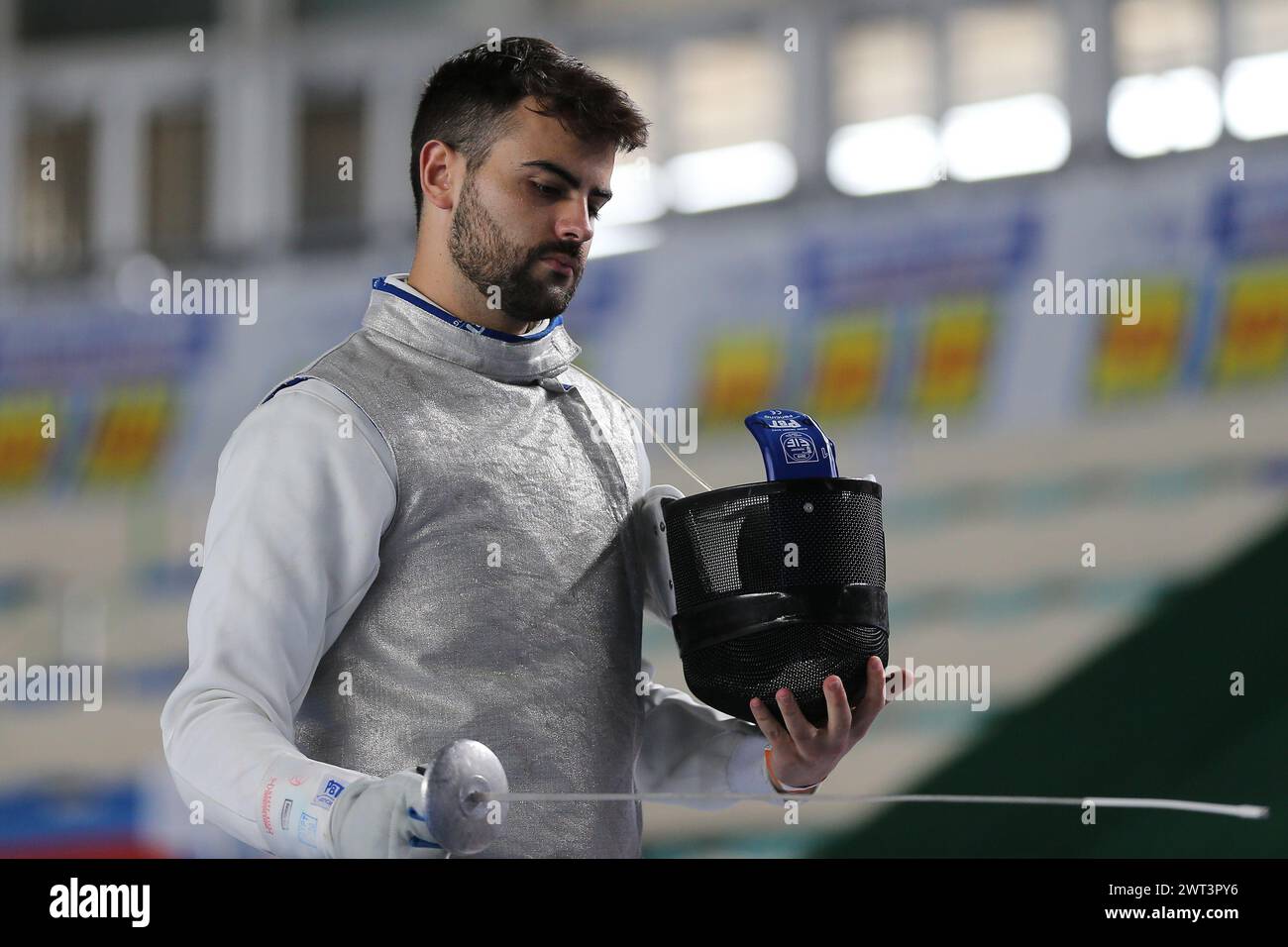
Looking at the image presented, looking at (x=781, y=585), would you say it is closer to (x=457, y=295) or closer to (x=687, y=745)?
(x=687, y=745)

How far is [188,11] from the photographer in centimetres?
482

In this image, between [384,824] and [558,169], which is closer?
[384,824]

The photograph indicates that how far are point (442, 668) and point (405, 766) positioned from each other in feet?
0.32

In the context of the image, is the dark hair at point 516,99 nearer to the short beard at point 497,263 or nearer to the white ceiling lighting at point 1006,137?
the short beard at point 497,263

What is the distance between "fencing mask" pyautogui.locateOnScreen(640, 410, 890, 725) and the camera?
1384 mm

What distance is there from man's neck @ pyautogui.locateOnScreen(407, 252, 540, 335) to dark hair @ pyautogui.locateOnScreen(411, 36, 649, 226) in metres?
0.09

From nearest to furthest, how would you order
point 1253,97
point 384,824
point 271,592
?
point 384,824, point 271,592, point 1253,97

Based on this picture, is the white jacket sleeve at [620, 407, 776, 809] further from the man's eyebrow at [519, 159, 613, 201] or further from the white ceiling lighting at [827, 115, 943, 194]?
the white ceiling lighting at [827, 115, 943, 194]

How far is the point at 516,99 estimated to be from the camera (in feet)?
4.88

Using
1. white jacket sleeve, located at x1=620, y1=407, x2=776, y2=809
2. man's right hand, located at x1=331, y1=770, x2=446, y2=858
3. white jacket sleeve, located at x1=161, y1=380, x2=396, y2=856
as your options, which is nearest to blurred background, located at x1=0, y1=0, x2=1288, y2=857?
white jacket sleeve, located at x1=620, y1=407, x2=776, y2=809

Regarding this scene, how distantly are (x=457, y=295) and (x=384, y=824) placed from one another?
0.58 metres

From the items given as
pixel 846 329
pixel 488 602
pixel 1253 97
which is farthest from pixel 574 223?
pixel 1253 97
